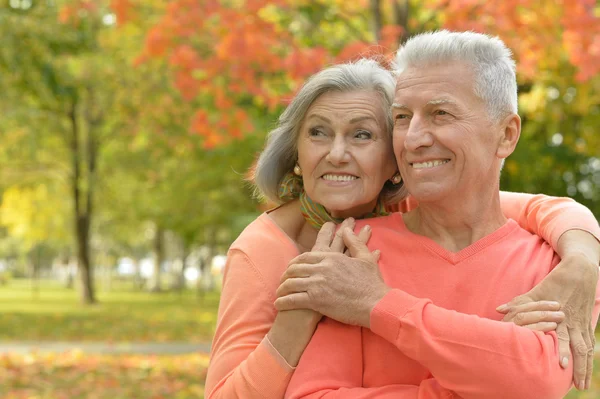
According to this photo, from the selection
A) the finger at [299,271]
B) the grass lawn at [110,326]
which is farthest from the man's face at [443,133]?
the grass lawn at [110,326]

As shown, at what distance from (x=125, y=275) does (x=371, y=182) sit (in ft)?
337

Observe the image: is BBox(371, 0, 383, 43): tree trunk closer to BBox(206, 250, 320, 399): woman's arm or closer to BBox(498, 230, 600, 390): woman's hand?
BBox(206, 250, 320, 399): woman's arm

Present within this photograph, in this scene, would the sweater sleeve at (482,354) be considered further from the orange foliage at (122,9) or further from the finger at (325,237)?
the orange foliage at (122,9)

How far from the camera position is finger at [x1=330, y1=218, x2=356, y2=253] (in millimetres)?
2502

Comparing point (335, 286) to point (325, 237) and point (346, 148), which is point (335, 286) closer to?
point (325, 237)

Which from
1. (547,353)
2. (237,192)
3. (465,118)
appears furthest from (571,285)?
→ (237,192)

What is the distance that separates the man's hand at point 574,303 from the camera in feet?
7.46

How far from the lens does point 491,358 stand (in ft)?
7.04

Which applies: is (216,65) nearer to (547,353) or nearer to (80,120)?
(547,353)

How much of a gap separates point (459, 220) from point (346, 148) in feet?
1.43

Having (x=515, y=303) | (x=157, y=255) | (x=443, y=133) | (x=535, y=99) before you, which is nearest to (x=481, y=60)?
(x=443, y=133)

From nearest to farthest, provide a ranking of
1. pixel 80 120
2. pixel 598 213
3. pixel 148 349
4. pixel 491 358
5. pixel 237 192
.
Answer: pixel 491 358
pixel 148 349
pixel 598 213
pixel 237 192
pixel 80 120

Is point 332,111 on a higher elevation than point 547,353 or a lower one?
higher

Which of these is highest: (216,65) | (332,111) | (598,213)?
(332,111)
